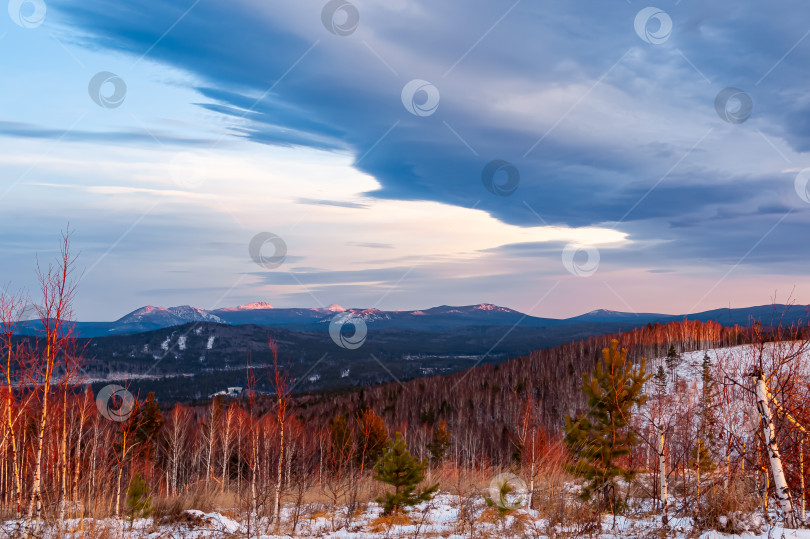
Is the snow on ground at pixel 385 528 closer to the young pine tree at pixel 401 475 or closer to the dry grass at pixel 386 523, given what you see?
the dry grass at pixel 386 523

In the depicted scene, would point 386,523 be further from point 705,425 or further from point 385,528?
point 705,425

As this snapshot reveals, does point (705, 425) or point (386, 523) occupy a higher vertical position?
point (705, 425)

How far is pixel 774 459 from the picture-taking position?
9031 mm

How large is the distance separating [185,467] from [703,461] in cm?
7165

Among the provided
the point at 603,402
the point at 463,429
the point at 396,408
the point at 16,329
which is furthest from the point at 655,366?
the point at 16,329

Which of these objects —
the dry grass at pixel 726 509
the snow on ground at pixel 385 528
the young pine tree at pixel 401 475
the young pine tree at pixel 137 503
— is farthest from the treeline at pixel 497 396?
the dry grass at pixel 726 509

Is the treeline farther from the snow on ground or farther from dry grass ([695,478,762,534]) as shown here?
dry grass ([695,478,762,534])

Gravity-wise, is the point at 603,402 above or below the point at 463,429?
above

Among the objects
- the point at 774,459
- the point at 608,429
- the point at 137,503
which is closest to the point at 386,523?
the point at 137,503

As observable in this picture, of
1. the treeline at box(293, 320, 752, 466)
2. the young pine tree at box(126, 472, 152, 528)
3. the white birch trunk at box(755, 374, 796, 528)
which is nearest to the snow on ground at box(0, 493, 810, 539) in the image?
the young pine tree at box(126, 472, 152, 528)

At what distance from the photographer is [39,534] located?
36.4 ft

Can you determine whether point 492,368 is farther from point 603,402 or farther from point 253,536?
point 253,536

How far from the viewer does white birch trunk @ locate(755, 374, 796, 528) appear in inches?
348

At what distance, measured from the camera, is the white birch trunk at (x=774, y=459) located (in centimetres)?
885
